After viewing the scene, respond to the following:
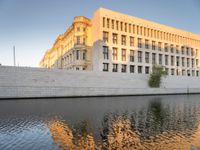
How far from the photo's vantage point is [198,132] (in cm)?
1444

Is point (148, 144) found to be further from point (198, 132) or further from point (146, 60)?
point (146, 60)

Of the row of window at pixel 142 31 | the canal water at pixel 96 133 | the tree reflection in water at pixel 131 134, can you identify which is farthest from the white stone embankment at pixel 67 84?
the tree reflection in water at pixel 131 134

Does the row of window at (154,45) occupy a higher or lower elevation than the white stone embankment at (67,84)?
higher

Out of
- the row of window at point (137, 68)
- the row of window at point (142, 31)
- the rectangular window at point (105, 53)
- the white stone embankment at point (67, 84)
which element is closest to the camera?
the white stone embankment at point (67, 84)

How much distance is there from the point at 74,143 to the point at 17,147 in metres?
3.16

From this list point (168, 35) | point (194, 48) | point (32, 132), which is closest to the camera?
point (32, 132)

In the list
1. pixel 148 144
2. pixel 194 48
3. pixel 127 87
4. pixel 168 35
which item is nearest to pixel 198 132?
pixel 148 144

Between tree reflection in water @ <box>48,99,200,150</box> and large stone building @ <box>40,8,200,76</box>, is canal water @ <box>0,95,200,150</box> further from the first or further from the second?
large stone building @ <box>40,8,200,76</box>

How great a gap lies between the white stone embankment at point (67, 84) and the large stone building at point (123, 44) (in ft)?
24.1

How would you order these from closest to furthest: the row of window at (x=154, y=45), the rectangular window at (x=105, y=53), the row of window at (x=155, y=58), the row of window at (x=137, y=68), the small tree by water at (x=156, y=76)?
the small tree by water at (x=156, y=76), the rectangular window at (x=105, y=53), the row of window at (x=137, y=68), the row of window at (x=155, y=58), the row of window at (x=154, y=45)

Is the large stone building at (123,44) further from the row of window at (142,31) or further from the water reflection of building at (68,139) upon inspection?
the water reflection of building at (68,139)

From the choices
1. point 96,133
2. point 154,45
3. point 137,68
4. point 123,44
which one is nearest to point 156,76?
point 137,68

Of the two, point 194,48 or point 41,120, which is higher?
point 194,48

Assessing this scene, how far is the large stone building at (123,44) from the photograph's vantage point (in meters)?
56.7
